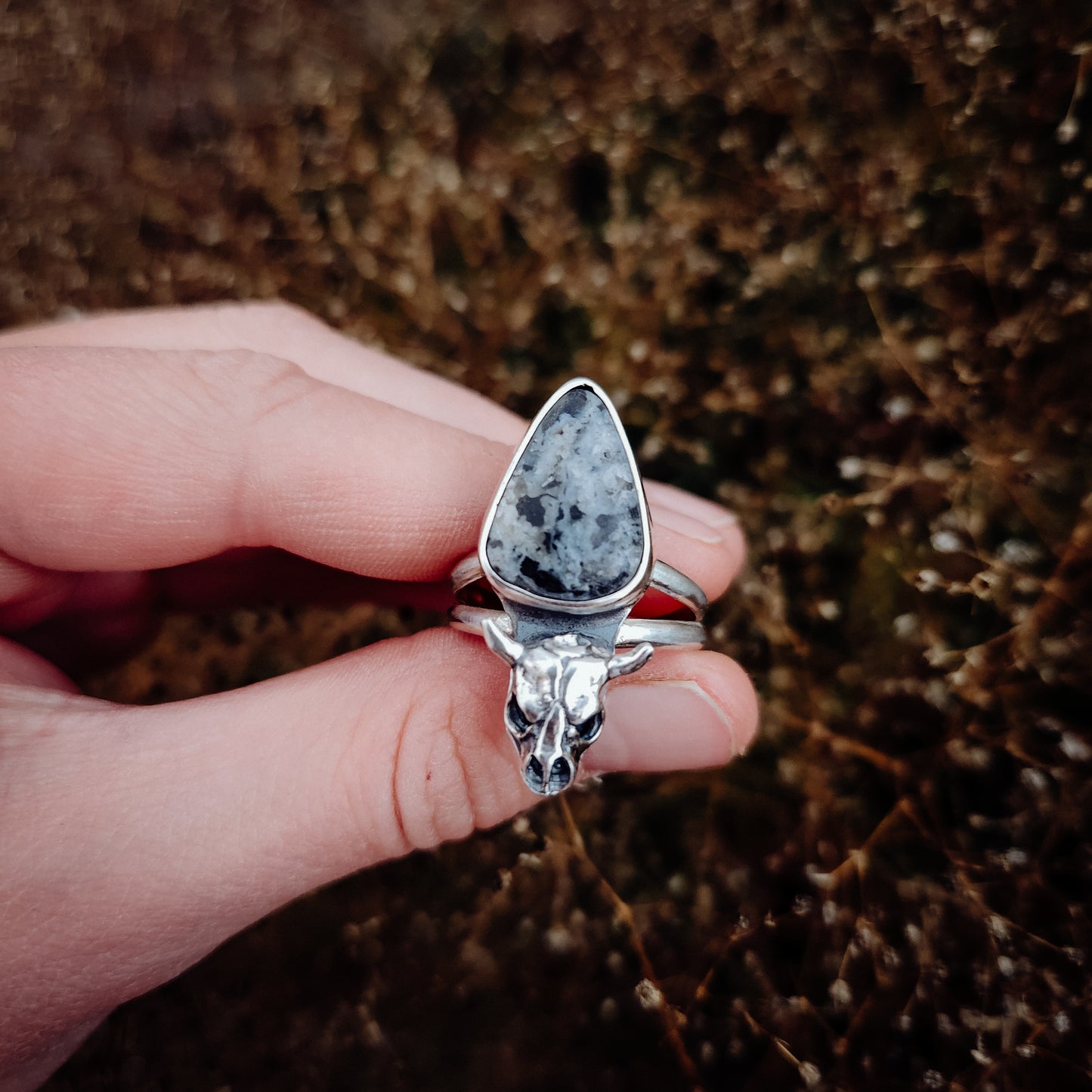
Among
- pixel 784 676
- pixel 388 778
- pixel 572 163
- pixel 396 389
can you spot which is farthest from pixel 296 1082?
pixel 572 163

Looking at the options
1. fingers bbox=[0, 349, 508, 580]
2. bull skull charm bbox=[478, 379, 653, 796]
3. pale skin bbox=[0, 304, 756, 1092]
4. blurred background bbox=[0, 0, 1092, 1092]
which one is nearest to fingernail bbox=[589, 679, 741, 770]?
pale skin bbox=[0, 304, 756, 1092]

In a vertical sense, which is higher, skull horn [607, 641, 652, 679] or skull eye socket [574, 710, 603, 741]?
skull horn [607, 641, 652, 679]

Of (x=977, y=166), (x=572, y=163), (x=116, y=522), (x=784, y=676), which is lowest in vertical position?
(x=784, y=676)

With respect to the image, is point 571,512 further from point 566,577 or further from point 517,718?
point 517,718

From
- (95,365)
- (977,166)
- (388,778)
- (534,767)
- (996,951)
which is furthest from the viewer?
(977,166)

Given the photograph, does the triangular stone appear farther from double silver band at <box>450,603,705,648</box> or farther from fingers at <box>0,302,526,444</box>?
fingers at <box>0,302,526,444</box>

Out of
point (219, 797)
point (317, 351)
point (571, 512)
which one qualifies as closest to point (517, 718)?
point (571, 512)

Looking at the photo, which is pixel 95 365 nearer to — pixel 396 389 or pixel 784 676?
pixel 396 389
